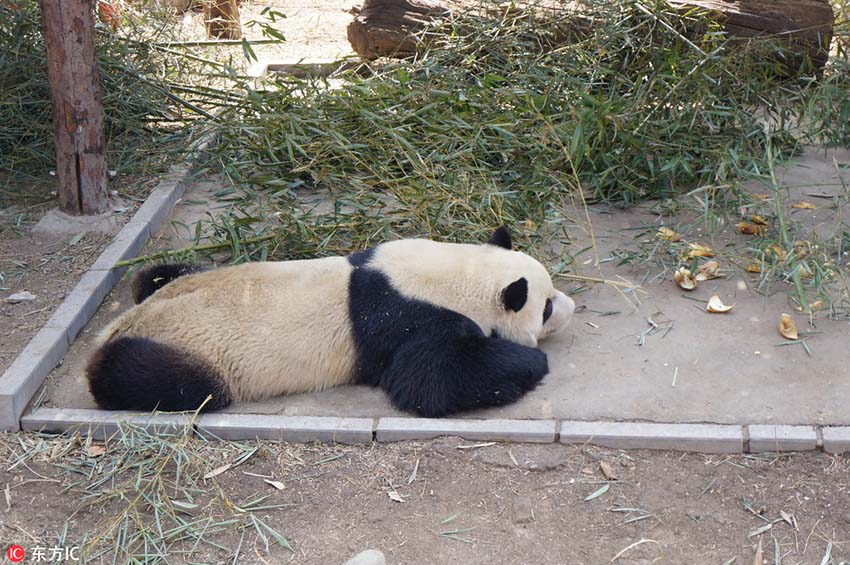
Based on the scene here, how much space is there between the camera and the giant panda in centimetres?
396

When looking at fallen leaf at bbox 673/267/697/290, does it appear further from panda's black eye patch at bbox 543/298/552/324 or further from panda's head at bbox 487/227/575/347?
panda's black eye patch at bbox 543/298/552/324

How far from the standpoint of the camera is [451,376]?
3969 mm

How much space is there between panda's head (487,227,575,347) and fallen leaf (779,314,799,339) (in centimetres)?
100

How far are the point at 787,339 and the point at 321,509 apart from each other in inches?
93.0

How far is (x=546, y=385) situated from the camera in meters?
4.21

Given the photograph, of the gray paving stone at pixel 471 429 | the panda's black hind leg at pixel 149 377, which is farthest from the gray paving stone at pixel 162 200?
the gray paving stone at pixel 471 429

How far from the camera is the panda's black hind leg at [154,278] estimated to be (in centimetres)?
455

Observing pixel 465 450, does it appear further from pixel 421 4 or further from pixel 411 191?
pixel 421 4

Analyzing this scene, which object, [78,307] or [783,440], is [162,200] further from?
[783,440]

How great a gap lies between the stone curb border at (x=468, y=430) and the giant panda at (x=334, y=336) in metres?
0.09

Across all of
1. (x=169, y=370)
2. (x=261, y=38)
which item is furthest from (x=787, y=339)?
(x=261, y=38)

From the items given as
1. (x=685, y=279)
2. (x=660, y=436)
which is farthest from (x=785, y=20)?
(x=660, y=436)

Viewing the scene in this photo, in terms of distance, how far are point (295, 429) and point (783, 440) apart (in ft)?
6.38

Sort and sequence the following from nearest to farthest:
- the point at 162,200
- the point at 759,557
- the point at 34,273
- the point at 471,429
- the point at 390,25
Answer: the point at 759,557, the point at 471,429, the point at 34,273, the point at 162,200, the point at 390,25
